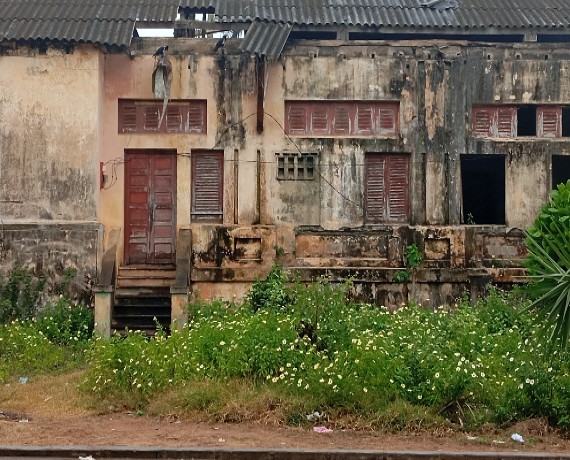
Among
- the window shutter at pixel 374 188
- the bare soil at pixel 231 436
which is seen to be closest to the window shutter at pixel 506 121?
the window shutter at pixel 374 188

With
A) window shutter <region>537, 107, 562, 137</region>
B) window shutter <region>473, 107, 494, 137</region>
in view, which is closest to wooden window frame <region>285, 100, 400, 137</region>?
window shutter <region>473, 107, 494, 137</region>

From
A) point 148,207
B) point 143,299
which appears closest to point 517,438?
point 143,299

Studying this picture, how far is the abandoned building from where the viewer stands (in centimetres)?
1571

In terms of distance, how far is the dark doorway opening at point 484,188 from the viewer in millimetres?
17719

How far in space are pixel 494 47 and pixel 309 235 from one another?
204 inches

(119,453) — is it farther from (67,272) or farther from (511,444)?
(67,272)

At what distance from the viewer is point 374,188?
16594mm

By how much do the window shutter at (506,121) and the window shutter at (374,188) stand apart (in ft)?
7.76

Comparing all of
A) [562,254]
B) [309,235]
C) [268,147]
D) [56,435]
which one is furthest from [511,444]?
[268,147]

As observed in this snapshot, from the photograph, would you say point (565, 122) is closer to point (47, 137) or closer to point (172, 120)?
point (172, 120)

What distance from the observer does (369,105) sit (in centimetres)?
1659

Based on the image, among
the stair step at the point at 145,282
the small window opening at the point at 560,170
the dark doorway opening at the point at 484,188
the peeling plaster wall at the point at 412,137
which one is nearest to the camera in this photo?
the stair step at the point at 145,282

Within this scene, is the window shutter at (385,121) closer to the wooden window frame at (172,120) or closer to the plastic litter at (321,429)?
the wooden window frame at (172,120)

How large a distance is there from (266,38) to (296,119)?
5.50 feet
